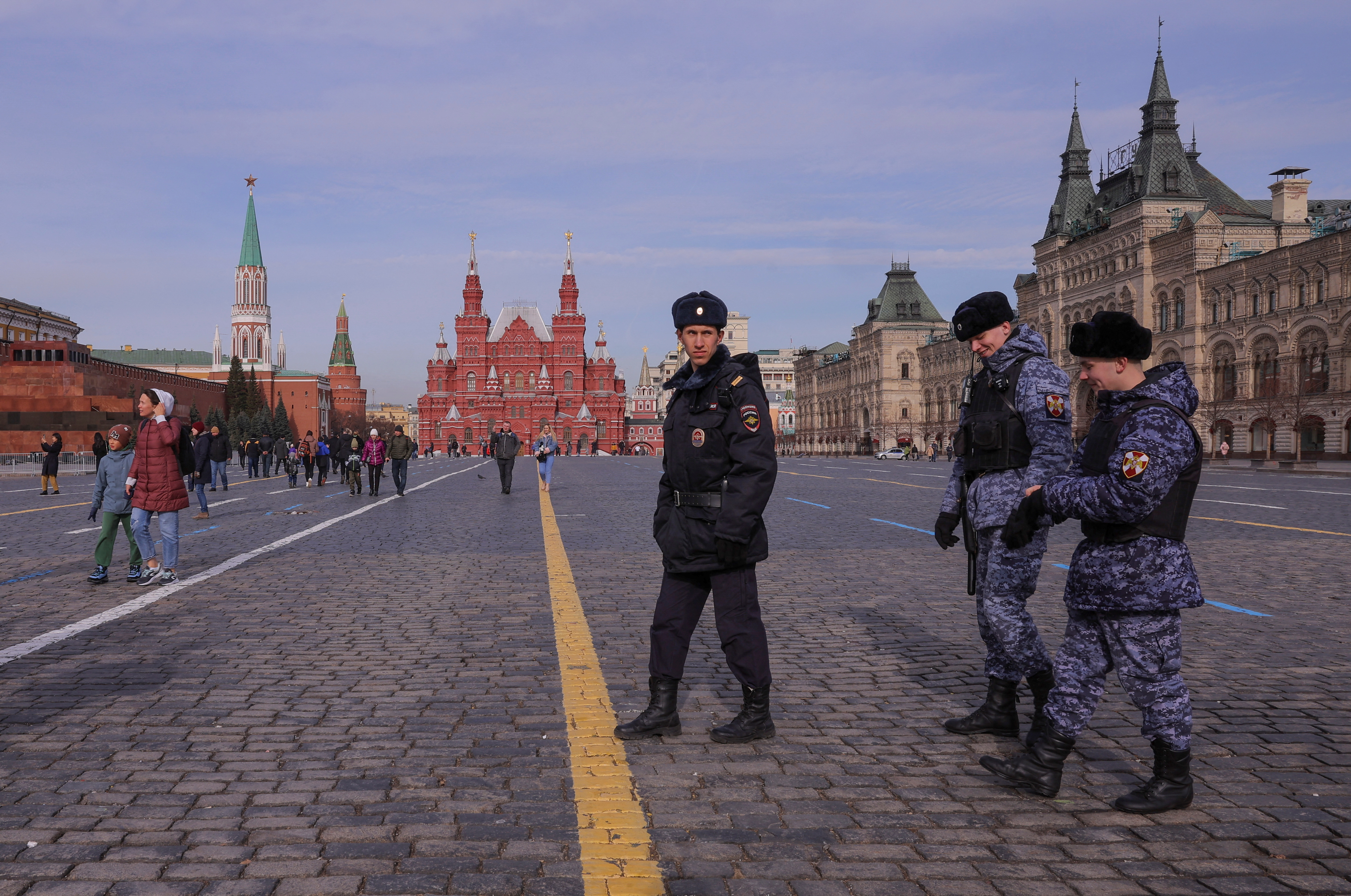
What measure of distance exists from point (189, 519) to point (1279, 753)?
15227 millimetres

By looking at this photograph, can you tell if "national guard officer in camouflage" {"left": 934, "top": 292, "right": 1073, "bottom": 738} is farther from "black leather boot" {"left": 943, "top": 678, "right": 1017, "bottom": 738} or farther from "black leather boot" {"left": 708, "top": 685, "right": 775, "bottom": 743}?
"black leather boot" {"left": 708, "top": 685, "right": 775, "bottom": 743}

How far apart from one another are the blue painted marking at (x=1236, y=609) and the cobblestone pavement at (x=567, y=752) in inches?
1.6

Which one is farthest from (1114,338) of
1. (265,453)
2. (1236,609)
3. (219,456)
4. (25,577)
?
(265,453)

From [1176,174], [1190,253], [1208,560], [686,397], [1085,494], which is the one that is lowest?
[1208,560]

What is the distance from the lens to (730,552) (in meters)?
4.02

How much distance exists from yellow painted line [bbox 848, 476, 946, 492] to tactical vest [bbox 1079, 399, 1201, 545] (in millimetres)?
18850

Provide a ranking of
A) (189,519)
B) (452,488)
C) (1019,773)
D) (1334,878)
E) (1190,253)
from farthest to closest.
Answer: (1190,253)
(452,488)
(189,519)
(1019,773)
(1334,878)

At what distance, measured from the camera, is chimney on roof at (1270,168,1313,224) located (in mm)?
56656

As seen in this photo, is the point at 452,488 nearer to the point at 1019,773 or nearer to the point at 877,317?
the point at 1019,773

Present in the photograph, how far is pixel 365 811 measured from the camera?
11.3 feet

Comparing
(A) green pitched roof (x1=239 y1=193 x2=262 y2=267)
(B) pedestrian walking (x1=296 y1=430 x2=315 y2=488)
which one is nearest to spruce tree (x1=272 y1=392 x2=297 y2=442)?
(A) green pitched roof (x1=239 y1=193 x2=262 y2=267)

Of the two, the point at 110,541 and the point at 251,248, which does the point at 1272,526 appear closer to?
the point at 110,541

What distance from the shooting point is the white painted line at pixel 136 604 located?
19.8ft

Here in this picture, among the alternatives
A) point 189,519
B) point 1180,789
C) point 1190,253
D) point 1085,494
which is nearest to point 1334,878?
point 1180,789
